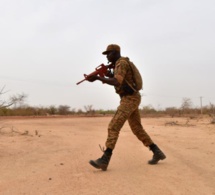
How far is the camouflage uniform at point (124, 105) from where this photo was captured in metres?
5.30

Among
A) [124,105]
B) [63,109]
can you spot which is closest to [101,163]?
[124,105]

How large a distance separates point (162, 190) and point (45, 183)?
1406 mm

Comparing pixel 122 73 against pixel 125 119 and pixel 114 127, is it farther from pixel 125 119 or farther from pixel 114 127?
pixel 114 127

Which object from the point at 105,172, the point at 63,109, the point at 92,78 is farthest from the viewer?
the point at 63,109

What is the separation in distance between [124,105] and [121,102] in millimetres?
99

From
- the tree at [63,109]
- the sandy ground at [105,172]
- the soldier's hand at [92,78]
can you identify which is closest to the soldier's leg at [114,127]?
the sandy ground at [105,172]

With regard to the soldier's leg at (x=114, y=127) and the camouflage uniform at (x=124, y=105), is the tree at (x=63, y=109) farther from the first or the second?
the soldier's leg at (x=114, y=127)

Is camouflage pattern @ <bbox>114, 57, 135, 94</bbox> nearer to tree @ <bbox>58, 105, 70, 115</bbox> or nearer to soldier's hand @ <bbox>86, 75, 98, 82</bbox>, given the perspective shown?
soldier's hand @ <bbox>86, 75, 98, 82</bbox>

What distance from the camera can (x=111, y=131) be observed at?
532 cm

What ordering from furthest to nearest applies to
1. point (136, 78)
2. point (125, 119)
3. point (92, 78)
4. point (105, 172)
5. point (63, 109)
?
point (63, 109)
point (136, 78)
point (125, 119)
point (92, 78)
point (105, 172)

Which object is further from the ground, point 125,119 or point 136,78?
point 136,78

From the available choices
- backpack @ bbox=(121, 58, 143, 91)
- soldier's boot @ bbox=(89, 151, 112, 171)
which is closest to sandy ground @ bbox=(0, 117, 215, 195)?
soldier's boot @ bbox=(89, 151, 112, 171)

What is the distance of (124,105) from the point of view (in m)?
5.47

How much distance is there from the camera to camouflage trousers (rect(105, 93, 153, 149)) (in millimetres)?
5305
